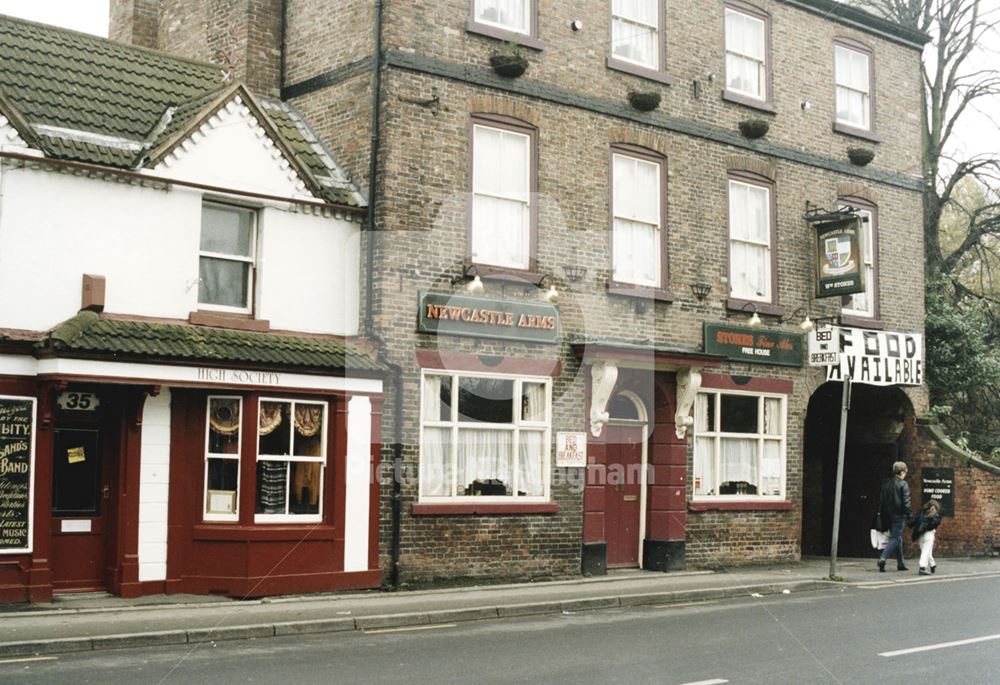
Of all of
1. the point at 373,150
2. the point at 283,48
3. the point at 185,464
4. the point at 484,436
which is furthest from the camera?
the point at 283,48

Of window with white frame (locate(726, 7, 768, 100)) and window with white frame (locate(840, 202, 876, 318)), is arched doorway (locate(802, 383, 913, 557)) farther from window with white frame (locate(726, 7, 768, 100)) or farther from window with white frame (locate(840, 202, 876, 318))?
window with white frame (locate(726, 7, 768, 100))

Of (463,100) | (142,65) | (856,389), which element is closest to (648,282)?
(463,100)

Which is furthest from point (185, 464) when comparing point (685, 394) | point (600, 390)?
point (685, 394)

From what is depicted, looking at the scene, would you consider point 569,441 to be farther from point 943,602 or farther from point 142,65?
point 142,65

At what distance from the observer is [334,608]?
14.4 meters

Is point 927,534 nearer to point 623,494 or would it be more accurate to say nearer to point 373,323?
point 623,494

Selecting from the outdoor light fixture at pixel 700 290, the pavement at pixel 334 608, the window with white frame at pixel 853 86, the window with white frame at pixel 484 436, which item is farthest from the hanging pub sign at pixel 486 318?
the window with white frame at pixel 853 86

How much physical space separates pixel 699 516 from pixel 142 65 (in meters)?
11.3

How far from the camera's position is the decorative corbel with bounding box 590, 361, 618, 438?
18734mm

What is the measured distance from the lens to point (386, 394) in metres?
16.9

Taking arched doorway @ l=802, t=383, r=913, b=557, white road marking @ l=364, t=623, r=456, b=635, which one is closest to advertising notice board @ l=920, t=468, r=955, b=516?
arched doorway @ l=802, t=383, r=913, b=557

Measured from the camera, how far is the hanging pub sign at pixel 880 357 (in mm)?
22500

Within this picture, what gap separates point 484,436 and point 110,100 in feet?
22.9

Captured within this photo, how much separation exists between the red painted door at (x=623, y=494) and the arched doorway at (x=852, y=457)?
5653 millimetres
